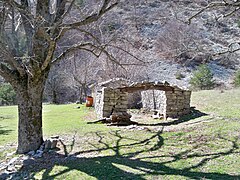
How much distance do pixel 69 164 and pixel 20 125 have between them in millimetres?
1706

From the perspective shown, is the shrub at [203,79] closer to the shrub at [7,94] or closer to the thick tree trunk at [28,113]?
the thick tree trunk at [28,113]

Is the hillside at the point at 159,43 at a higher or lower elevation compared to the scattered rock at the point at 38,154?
higher

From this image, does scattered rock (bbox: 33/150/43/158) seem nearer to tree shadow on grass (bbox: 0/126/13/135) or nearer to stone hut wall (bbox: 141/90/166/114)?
tree shadow on grass (bbox: 0/126/13/135)

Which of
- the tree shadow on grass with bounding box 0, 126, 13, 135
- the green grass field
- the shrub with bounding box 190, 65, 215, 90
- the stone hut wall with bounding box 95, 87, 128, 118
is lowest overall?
the tree shadow on grass with bounding box 0, 126, 13, 135

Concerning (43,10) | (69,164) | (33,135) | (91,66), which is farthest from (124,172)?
(91,66)

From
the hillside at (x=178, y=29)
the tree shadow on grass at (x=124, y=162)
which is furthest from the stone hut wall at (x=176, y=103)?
the tree shadow on grass at (x=124, y=162)

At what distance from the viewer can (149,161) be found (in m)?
5.63

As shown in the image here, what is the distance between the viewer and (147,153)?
6.25 meters

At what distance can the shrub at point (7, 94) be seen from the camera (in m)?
25.2

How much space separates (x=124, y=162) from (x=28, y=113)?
8.38 feet

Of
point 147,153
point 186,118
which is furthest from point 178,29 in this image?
point 147,153

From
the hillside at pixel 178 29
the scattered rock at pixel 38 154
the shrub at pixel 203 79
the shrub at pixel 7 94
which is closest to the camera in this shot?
the scattered rock at pixel 38 154

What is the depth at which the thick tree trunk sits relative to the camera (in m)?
6.56

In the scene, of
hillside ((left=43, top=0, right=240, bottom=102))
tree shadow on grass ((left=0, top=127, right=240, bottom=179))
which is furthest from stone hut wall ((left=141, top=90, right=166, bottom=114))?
tree shadow on grass ((left=0, top=127, right=240, bottom=179))
